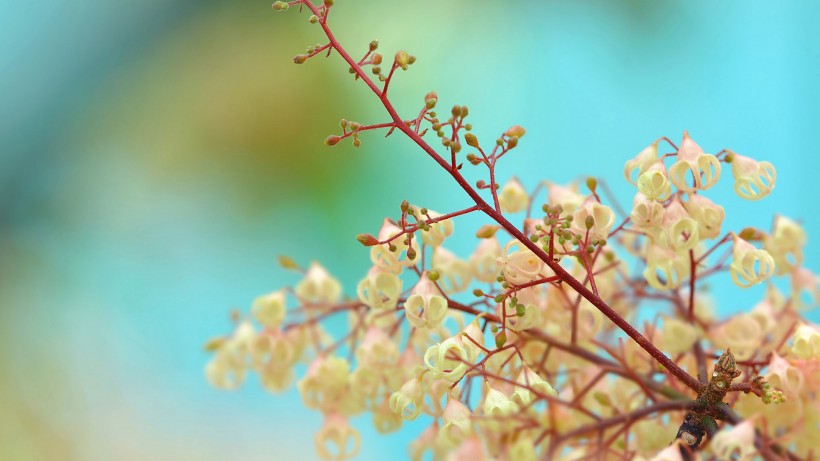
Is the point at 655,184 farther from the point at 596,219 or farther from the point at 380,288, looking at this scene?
the point at 380,288

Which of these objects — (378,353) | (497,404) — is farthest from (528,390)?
(378,353)

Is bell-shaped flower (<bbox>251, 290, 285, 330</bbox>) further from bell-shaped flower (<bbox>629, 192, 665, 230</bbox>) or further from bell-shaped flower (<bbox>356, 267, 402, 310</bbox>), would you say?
bell-shaped flower (<bbox>629, 192, 665, 230</bbox>)

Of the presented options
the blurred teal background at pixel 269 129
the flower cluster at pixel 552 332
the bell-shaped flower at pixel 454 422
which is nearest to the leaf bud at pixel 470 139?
the flower cluster at pixel 552 332

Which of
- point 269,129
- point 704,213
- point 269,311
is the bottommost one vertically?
point 704,213

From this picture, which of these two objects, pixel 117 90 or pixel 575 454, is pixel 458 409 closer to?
pixel 575 454

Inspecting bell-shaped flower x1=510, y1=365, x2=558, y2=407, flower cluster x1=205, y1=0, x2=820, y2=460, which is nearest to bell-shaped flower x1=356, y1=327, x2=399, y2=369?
flower cluster x1=205, y1=0, x2=820, y2=460

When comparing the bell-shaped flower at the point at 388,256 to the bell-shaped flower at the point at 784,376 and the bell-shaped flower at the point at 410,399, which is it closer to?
the bell-shaped flower at the point at 410,399

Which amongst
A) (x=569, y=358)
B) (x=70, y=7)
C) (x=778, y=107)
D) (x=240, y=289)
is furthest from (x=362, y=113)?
(x=569, y=358)
